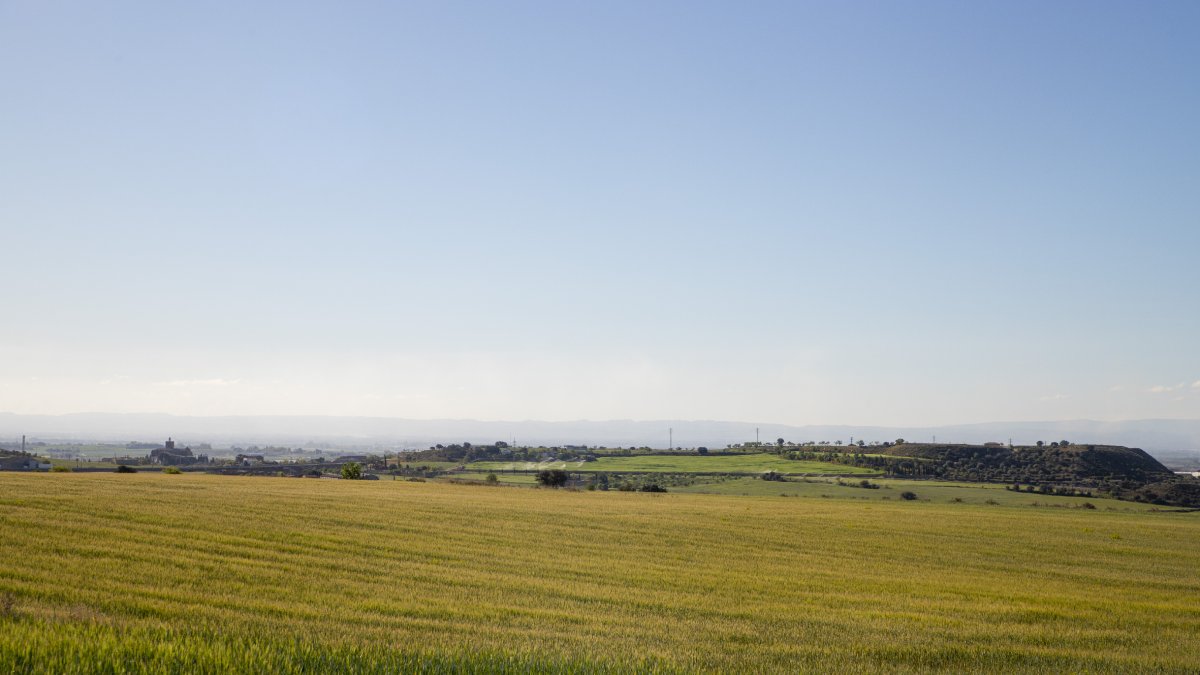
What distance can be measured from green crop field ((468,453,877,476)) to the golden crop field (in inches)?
3218

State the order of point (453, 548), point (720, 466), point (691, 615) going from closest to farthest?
point (691, 615)
point (453, 548)
point (720, 466)

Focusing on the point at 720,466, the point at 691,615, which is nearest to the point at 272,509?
the point at 691,615

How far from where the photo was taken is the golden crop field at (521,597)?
9.80 metres

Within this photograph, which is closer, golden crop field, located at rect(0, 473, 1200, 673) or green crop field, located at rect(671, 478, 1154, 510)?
golden crop field, located at rect(0, 473, 1200, 673)

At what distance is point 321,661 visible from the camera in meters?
8.52

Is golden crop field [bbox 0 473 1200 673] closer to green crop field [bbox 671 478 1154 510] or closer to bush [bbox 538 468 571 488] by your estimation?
green crop field [bbox 671 478 1154 510]

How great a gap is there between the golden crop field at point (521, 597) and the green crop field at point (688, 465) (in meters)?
81.7

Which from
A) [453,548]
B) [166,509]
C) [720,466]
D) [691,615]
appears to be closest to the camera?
[691,615]

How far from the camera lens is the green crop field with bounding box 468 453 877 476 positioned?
11441 cm

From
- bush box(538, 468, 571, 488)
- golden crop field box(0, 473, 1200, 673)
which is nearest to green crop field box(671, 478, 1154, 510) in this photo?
bush box(538, 468, 571, 488)

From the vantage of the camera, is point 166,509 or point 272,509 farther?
point 272,509

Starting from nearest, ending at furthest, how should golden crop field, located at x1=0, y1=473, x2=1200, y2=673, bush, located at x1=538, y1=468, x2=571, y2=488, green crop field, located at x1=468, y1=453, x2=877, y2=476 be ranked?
golden crop field, located at x1=0, y1=473, x2=1200, y2=673
bush, located at x1=538, y1=468, x2=571, y2=488
green crop field, located at x1=468, y1=453, x2=877, y2=476

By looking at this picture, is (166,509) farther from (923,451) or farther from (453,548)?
(923,451)

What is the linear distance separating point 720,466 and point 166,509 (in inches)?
4147
